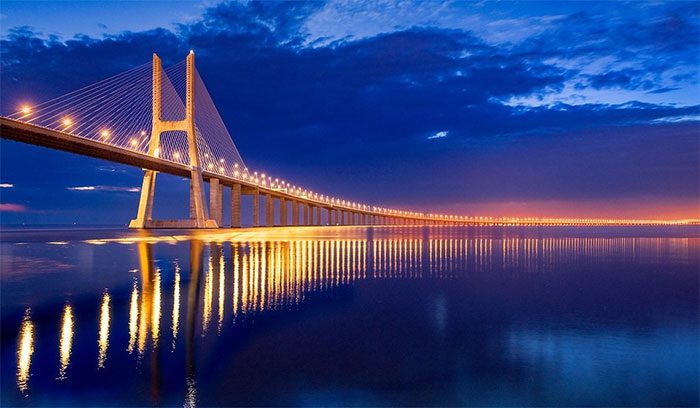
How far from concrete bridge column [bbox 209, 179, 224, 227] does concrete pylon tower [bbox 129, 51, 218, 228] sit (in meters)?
3.10

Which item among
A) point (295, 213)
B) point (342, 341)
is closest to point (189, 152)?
point (295, 213)

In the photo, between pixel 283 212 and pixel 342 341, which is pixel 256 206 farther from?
pixel 342 341

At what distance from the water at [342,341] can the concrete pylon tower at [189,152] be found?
48.2 meters

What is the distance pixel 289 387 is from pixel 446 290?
9.99m

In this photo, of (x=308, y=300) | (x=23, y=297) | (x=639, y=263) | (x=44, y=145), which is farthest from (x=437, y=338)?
(x=44, y=145)

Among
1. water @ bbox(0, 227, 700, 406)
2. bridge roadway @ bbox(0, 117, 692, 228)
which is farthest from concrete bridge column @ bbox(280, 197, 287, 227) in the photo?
water @ bbox(0, 227, 700, 406)

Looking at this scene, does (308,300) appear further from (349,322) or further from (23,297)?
(23,297)

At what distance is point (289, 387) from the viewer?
6797mm

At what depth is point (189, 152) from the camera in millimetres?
66250

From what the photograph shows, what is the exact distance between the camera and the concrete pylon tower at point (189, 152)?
65.2 metres

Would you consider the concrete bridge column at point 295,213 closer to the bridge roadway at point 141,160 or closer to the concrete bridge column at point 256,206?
the bridge roadway at point 141,160

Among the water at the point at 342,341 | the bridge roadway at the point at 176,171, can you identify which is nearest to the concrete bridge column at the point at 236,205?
the bridge roadway at the point at 176,171

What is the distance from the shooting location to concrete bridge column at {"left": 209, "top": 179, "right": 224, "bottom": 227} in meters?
73.3

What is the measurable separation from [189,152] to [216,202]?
32.6 feet
